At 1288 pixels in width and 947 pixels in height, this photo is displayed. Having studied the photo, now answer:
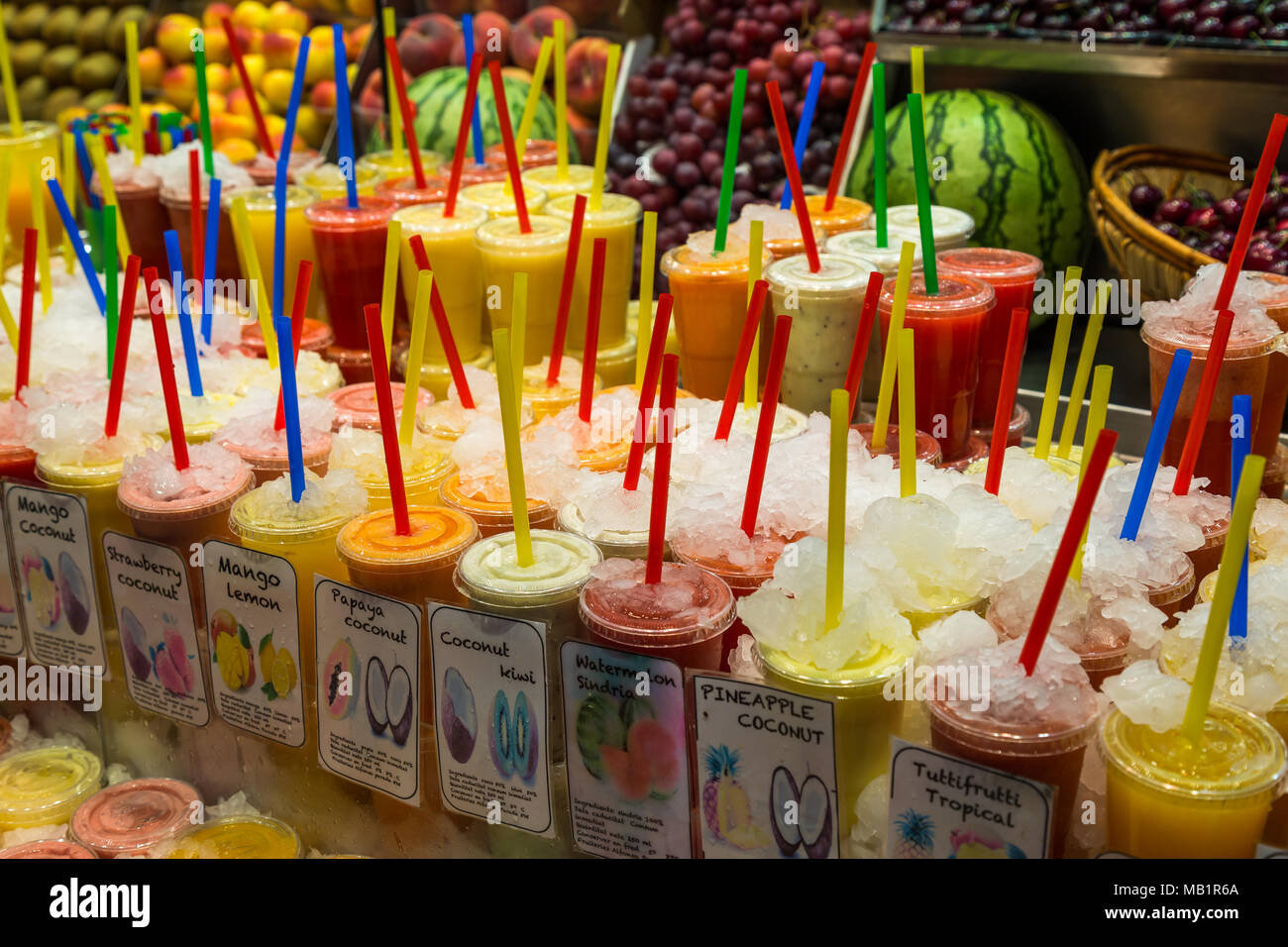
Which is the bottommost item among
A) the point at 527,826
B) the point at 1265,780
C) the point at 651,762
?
the point at 527,826

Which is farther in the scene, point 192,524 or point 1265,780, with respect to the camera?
point 192,524

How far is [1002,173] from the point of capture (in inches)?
109

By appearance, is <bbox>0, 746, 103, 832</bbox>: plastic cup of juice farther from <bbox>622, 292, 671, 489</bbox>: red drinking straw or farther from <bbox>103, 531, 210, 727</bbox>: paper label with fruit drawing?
<bbox>622, 292, 671, 489</bbox>: red drinking straw

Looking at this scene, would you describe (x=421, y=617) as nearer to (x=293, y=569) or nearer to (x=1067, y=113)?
(x=293, y=569)

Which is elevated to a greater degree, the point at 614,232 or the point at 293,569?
the point at 614,232

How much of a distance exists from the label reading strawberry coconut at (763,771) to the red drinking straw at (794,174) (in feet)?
2.66

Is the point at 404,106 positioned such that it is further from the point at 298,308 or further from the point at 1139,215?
the point at 1139,215

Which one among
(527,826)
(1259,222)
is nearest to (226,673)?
(527,826)

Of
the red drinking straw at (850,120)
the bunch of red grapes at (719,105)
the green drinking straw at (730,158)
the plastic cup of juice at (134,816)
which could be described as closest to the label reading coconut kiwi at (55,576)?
the plastic cup of juice at (134,816)

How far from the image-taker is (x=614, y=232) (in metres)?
2.10

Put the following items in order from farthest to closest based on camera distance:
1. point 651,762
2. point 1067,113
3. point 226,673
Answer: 1. point 1067,113
2. point 226,673
3. point 651,762

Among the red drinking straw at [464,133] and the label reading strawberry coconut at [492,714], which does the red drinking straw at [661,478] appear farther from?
the red drinking straw at [464,133]

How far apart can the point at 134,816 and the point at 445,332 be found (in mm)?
797
